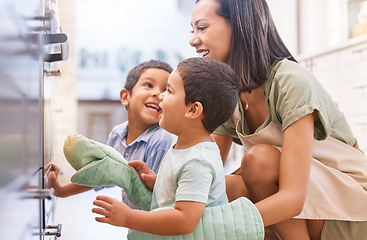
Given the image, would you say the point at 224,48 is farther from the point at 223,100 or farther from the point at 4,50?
the point at 4,50

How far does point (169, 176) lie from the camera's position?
→ 35.9 inches

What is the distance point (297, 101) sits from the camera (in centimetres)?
104

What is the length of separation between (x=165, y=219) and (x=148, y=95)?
61cm

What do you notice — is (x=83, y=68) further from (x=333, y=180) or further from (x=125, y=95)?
(x=333, y=180)

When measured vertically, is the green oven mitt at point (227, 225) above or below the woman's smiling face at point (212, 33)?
below

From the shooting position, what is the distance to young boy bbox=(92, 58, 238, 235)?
2.74ft

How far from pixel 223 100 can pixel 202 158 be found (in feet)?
0.52

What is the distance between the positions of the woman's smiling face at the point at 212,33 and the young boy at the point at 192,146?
0.24 meters

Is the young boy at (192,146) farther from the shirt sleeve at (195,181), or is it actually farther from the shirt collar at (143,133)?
the shirt collar at (143,133)

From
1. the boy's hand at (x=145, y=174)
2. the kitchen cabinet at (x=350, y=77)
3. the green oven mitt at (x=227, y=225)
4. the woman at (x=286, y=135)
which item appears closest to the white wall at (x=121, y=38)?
the kitchen cabinet at (x=350, y=77)

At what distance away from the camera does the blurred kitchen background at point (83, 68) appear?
558 mm

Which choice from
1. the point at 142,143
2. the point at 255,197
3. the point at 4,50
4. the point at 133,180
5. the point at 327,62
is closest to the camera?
the point at 4,50

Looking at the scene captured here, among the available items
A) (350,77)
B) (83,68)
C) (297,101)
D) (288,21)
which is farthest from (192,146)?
(83,68)

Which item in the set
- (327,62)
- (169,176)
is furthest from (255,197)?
(327,62)
